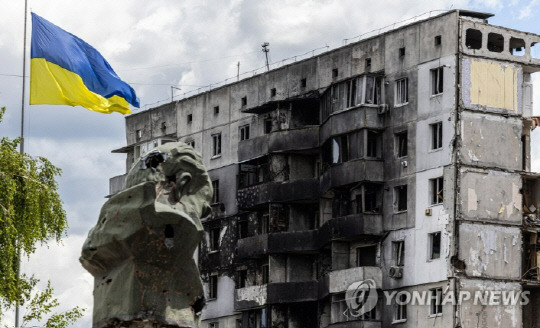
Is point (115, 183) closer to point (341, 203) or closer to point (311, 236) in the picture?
point (311, 236)

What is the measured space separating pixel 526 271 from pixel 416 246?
488 cm

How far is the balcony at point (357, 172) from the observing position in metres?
68.8

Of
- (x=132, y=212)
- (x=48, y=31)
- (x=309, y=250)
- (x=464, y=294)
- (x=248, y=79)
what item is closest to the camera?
(x=132, y=212)

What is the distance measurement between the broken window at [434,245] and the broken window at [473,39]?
838 centimetres

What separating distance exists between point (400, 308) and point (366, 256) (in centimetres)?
353

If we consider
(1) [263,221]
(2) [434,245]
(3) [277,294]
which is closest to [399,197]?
(2) [434,245]

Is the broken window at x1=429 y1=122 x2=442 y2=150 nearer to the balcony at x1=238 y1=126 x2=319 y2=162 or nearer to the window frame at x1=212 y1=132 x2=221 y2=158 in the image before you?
the balcony at x1=238 y1=126 x2=319 y2=162

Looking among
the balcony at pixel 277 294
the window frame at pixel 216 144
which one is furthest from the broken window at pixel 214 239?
the balcony at pixel 277 294

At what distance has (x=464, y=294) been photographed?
65.4 m

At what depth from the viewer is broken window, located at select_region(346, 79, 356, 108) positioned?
69.7 meters

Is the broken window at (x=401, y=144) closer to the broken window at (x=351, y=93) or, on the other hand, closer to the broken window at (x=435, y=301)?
the broken window at (x=351, y=93)

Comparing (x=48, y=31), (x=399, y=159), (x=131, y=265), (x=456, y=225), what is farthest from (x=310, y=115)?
(x=131, y=265)

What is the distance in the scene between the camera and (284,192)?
7444 cm

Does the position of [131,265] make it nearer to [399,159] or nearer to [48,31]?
[48,31]
